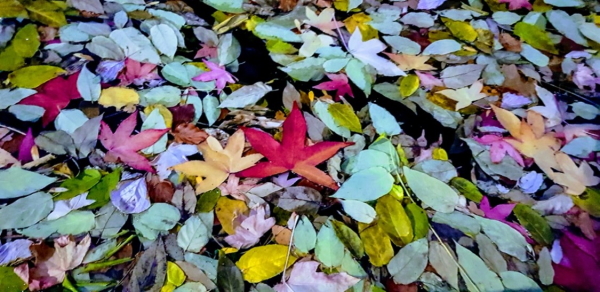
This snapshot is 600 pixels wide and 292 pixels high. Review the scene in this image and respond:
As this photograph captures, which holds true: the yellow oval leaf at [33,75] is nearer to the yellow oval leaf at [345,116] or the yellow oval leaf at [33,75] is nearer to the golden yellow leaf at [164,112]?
the golden yellow leaf at [164,112]

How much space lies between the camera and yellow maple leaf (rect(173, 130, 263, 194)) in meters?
0.64

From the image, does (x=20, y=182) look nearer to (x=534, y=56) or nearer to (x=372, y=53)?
(x=372, y=53)

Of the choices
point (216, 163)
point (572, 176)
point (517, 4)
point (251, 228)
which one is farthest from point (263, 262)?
point (517, 4)

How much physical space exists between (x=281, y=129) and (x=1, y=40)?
506mm

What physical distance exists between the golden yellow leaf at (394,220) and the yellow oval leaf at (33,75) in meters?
0.56

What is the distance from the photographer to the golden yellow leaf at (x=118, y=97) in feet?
2.35

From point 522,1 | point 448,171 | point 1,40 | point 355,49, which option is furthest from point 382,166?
point 1,40

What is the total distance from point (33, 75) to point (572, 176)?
2.79 feet

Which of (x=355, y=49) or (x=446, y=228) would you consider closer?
(x=446, y=228)

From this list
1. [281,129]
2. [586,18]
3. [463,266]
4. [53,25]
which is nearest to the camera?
[463,266]

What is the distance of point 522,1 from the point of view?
94 centimetres

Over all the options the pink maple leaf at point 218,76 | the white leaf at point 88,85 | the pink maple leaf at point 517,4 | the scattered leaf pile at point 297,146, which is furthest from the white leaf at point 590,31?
the white leaf at point 88,85

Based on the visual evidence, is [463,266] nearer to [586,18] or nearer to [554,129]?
[554,129]

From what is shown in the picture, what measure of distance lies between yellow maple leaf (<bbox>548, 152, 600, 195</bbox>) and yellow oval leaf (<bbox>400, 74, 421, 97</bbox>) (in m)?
0.24
